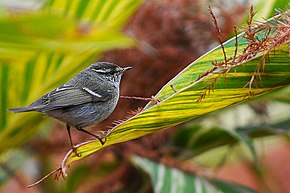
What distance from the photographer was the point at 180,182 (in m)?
1.51

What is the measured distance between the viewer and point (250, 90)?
0.85 meters

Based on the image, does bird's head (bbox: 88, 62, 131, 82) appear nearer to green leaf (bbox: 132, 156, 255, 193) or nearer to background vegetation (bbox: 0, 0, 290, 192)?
background vegetation (bbox: 0, 0, 290, 192)

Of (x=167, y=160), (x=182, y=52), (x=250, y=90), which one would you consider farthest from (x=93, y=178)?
(x=250, y=90)

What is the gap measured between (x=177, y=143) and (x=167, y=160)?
21 cm

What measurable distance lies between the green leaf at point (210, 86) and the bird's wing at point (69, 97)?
0.74 ft

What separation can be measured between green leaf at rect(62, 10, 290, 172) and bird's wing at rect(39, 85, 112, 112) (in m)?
0.23

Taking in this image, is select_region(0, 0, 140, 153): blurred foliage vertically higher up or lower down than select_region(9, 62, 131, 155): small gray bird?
lower down

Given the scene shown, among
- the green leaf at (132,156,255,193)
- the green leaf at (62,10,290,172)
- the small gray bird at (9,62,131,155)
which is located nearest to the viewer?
the green leaf at (62,10,290,172)

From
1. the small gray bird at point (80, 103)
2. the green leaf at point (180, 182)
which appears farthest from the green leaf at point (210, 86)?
the green leaf at point (180, 182)

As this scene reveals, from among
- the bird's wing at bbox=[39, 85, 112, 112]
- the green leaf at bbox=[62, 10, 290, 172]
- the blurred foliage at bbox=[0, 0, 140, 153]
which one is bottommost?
the blurred foliage at bbox=[0, 0, 140, 153]

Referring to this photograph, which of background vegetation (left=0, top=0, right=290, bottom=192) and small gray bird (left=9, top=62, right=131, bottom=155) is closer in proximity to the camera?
small gray bird (left=9, top=62, right=131, bottom=155)

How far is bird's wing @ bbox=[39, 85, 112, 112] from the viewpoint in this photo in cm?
116

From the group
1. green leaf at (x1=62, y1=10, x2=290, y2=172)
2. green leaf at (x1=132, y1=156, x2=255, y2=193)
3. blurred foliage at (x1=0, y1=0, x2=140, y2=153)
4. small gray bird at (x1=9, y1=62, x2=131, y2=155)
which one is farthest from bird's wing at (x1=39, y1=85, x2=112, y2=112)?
green leaf at (x1=132, y1=156, x2=255, y2=193)

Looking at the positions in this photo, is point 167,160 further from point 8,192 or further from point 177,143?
point 8,192
